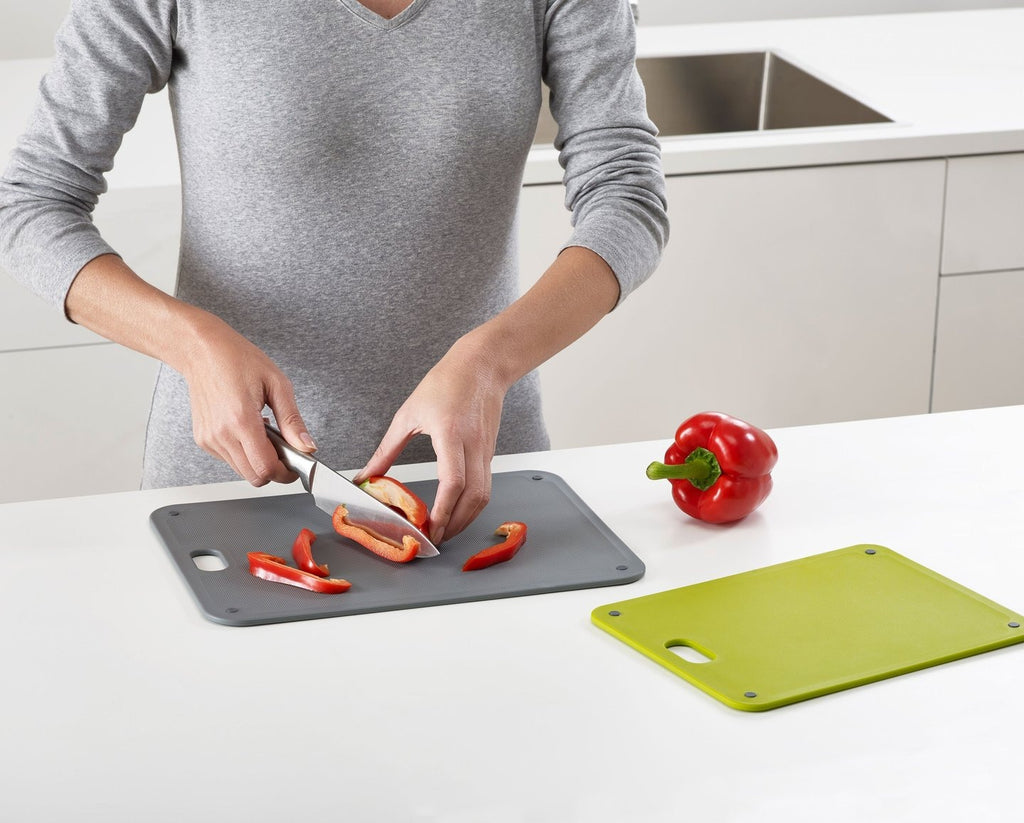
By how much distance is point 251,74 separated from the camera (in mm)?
1171

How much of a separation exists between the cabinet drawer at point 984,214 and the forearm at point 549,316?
1.08m

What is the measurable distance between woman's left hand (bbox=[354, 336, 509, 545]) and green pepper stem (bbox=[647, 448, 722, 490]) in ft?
0.46

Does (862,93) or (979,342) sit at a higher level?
(862,93)

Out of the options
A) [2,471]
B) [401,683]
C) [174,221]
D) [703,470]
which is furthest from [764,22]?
[401,683]

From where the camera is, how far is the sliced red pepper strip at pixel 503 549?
0.99 m

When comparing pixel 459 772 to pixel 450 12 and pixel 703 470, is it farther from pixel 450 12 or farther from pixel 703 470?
pixel 450 12

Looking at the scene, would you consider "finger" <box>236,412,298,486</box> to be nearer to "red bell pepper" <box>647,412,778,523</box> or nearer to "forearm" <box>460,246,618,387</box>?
"forearm" <box>460,246,618,387</box>

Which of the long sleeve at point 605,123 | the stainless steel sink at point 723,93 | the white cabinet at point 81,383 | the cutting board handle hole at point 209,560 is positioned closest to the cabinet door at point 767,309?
the stainless steel sink at point 723,93

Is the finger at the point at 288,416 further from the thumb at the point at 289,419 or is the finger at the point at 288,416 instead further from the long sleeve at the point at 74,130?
the long sleeve at the point at 74,130

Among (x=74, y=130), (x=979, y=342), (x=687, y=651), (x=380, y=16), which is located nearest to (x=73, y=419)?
(x=74, y=130)

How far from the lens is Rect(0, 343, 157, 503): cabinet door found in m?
1.90

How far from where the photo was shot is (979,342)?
2160 millimetres

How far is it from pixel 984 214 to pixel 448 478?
1.38m

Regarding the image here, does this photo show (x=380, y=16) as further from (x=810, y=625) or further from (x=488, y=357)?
(x=810, y=625)
